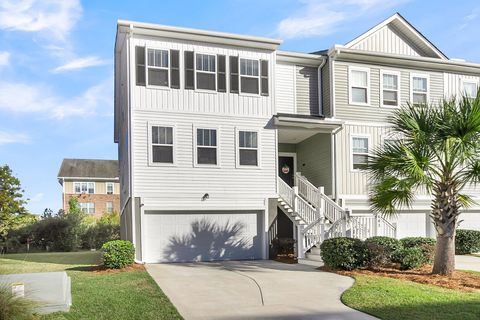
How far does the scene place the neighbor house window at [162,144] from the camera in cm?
1631

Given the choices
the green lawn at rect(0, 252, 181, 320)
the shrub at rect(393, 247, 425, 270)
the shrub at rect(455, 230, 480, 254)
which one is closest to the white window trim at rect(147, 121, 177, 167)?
the green lawn at rect(0, 252, 181, 320)

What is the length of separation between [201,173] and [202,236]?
2274 millimetres

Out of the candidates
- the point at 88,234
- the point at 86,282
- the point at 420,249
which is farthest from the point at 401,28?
the point at 88,234

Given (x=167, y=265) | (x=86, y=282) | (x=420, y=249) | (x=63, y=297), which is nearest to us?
(x=63, y=297)

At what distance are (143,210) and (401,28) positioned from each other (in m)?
13.7

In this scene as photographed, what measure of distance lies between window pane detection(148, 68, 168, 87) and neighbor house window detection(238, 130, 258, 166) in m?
3.31

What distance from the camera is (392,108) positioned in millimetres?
19766

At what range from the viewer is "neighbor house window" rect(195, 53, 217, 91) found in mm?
17078

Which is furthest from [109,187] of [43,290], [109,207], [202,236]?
[43,290]

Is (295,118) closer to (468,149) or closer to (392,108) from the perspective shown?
(392,108)

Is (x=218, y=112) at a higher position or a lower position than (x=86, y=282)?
higher

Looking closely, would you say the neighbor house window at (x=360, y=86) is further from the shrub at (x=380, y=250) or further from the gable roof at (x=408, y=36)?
the shrub at (x=380, y=250)

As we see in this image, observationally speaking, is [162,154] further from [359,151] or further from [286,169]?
[359,151]

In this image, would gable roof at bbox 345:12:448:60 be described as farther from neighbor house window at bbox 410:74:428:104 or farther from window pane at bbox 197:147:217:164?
window pane at bbox 197:147:217:164
